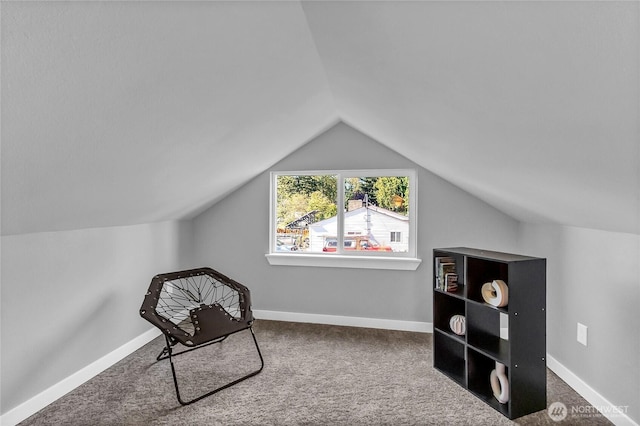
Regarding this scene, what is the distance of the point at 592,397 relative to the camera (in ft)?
7.49

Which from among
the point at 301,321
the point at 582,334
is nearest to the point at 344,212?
the point at 301,321

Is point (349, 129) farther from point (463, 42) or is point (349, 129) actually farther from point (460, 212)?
point (463, 42)

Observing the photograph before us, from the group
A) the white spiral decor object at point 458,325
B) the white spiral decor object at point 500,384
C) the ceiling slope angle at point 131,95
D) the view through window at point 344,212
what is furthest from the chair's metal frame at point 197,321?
the white spiral decor object at point 500,384

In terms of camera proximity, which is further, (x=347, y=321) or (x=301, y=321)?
(x=301, y=321)

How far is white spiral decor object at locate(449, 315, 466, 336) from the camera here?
8.80 ft

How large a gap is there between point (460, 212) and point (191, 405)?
2.86 m

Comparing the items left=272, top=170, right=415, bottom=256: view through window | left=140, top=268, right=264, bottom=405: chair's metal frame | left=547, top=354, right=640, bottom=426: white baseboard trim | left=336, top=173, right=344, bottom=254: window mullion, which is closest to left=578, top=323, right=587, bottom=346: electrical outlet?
left=547, top=354, right=640, bottom=426: white baseboard trim

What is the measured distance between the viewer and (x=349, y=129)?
151 inches

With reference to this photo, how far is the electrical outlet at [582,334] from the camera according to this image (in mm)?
2395

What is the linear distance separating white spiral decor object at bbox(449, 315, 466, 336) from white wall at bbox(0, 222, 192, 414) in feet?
8.96

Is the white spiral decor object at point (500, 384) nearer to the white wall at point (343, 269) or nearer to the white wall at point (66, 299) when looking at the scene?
the white wall at point (343, 269)

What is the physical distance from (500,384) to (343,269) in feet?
6.08

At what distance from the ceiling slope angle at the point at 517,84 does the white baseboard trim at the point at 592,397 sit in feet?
3.41

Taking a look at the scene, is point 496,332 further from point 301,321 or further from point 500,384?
point 301,321
